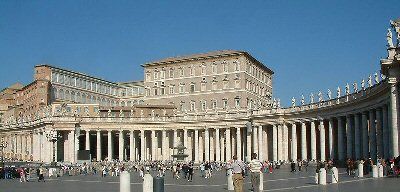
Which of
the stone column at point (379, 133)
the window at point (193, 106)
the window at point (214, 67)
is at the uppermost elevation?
the window at point (214, 67)

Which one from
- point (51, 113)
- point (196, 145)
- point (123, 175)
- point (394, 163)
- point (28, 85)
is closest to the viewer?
point (123, 175)

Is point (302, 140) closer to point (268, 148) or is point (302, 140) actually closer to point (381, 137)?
point (268, 148)

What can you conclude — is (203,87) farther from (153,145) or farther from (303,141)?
(303,141)

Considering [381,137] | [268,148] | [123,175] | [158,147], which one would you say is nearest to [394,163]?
[381,137]

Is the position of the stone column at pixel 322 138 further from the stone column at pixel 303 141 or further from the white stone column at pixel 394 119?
the white stone column at pixel 394 119

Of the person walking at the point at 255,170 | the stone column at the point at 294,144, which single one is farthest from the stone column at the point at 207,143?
the person walking at the point at 255,170

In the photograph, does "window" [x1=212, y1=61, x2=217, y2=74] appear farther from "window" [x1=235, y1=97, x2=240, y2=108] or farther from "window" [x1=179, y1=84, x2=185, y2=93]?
"window" [x1=235, y1=97, x2=240, y2=108]

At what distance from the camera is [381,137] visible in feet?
206

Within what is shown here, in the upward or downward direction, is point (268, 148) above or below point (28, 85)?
below

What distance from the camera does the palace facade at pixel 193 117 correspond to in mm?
74812

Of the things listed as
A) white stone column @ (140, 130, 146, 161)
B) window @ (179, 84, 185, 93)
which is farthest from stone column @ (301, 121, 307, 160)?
window @ (179, 84, 185, 93)

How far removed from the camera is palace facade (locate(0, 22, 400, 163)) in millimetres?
74812

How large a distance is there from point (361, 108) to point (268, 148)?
33.9 m

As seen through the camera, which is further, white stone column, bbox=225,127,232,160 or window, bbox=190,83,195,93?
window, bbox=190,83,195,93
